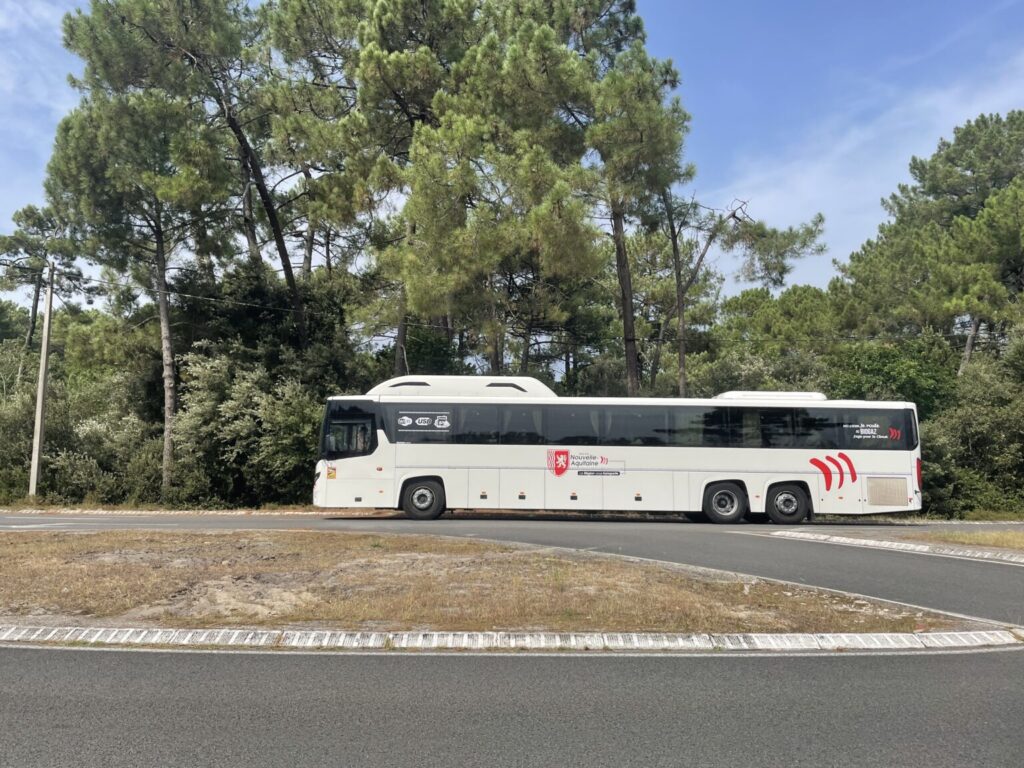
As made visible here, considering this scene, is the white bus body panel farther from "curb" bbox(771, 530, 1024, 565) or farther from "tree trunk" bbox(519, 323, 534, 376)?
"tree trunk" bbox(519, 323, 534, 376)

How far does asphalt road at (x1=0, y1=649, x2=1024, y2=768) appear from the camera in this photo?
430 centimetres

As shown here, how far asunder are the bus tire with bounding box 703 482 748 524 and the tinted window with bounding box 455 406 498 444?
18.0 feet

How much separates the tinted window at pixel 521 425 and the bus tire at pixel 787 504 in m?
5.86

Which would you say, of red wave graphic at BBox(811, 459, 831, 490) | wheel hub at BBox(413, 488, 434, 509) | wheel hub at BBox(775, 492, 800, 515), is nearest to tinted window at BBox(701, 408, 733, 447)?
wheel hub at BBox(775, 492, 800, 515)

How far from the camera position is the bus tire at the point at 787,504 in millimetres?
19203

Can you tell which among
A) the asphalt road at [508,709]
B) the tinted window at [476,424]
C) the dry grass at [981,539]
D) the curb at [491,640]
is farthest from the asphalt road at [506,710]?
the tinted window at [476,424]

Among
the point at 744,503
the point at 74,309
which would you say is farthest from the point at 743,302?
the point at 74,309

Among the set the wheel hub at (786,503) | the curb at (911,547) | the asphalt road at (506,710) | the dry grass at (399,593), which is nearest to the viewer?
the asphalt road at (506,710)

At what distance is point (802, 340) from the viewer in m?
38.8

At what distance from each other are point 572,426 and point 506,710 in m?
14.7

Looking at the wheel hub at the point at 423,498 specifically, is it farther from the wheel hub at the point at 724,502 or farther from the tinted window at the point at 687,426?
the wheel hub at the point at 724,502

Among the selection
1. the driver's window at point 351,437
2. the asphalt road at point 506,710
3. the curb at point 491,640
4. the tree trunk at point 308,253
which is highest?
the tree trunk at point 308,253

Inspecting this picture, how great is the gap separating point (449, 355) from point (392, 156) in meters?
8.21

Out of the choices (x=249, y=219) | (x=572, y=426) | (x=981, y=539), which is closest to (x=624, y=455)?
(x=572, y=426)
